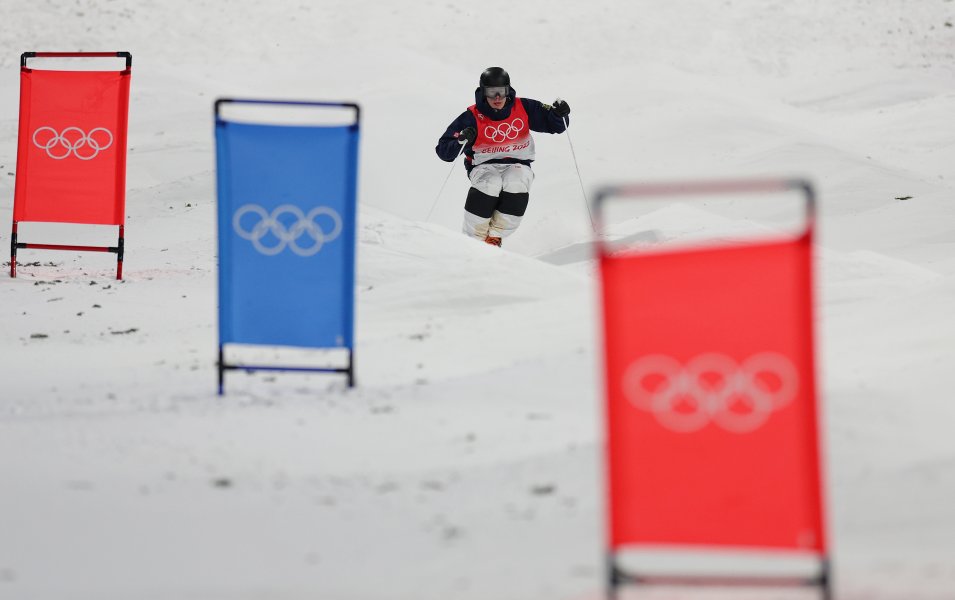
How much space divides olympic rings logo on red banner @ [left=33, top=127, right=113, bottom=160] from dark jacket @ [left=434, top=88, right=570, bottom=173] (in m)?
2.24

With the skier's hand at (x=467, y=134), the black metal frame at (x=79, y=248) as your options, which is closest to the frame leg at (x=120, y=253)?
the black metal frame at (x=79, y=248)

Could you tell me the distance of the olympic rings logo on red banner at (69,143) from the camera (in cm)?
884

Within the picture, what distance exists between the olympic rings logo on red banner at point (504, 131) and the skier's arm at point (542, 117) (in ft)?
0.46

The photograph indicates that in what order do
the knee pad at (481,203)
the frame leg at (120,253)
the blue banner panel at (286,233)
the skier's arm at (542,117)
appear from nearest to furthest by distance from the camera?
the blue banner panel at (286,233) → the frame leg at (120,253) → the skier's arm at (542,117) → the knee pad at (481,203)

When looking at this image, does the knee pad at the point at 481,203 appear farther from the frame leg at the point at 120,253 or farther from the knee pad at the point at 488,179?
the frame leg at the point at 120,253

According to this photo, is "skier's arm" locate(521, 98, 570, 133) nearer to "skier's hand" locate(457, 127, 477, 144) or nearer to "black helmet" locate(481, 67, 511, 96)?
"black helmet" locate(481, 67, 511, 96)

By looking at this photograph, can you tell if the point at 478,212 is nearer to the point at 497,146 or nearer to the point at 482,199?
the point at 482,199

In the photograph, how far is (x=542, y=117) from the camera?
32.6ft

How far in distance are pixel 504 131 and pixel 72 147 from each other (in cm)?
→ 285

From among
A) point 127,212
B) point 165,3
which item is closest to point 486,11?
point 165,3

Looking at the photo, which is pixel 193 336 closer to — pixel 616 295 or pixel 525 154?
pixel 525 154

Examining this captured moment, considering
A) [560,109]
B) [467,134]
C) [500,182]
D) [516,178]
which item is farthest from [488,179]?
[560,109]

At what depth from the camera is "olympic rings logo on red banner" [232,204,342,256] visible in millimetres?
5539

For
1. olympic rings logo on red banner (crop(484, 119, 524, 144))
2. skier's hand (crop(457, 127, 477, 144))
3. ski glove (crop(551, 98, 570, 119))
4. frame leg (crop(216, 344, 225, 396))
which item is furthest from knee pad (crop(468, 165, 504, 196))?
frame leg (crop(216, 344, 225, 396))
